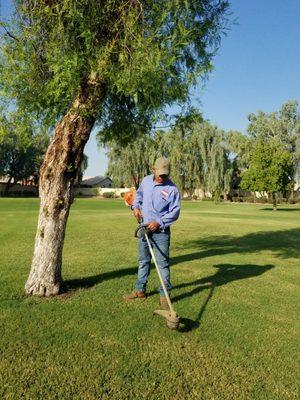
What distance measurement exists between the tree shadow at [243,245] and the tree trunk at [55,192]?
4850 millimetres

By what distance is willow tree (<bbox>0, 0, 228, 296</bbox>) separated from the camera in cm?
679

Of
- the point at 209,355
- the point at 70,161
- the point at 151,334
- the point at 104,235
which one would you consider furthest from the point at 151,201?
the point at 104,235

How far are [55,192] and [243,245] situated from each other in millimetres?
10459

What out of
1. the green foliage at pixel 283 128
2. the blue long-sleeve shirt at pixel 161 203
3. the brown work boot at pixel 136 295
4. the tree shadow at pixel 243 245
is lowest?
the tree shadow at pixel 243 245

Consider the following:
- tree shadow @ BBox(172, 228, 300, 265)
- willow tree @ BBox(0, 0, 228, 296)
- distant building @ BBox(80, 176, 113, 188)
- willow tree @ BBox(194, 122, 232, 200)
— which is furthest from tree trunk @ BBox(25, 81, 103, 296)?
distant building @ BBox(80, 176, 113, 188)

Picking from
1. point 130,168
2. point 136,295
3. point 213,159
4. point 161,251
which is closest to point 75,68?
point 161,251

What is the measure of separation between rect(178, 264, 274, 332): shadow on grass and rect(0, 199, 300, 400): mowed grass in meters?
0.03

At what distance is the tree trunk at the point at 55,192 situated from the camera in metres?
7.51

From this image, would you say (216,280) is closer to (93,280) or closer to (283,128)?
(93,280)

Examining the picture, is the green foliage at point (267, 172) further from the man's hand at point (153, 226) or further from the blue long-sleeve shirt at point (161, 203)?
the man's hand at point (153, 226)

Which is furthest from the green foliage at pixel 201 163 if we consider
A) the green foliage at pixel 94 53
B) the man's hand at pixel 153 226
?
the man's hand at pixel 153 226

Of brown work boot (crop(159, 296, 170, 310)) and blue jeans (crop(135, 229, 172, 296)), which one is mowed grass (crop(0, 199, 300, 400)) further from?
blue jeans (crop(135, 229, 172, 296))

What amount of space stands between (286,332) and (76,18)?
5790 millimetres

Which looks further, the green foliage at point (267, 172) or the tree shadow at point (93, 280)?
the green foliage at point (267, 172)
